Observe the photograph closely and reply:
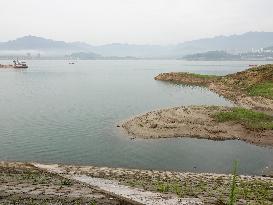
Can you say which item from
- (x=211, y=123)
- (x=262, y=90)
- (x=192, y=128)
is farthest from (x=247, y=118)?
(x=262, y=90)

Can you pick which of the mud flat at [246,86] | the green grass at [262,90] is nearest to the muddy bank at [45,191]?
the mud flat at [246,86]

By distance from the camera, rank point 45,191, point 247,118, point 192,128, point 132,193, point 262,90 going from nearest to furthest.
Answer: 1. point 45,191
2. point 132,193
3. point 192,128
4. point 247,118
5. point 262,90

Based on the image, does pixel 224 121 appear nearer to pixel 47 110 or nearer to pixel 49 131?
pixel 49 131

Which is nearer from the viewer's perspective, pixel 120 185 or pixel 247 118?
pixel 120 185

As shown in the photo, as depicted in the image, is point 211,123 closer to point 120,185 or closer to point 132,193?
point 120,185

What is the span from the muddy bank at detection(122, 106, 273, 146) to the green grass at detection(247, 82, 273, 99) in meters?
24.2

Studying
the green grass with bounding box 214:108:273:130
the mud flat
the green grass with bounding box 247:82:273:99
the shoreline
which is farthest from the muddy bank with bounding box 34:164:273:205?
the green grass with bounding box 247:82:273:99

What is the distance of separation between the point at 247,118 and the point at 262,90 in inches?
1204

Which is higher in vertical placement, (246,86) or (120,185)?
(246,86)

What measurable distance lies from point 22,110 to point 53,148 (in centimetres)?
2928

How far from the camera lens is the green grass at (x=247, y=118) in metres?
49.3

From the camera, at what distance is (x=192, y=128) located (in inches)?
1927

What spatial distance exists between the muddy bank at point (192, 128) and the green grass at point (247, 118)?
906 millimetres

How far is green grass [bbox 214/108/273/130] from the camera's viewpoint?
162 feet
